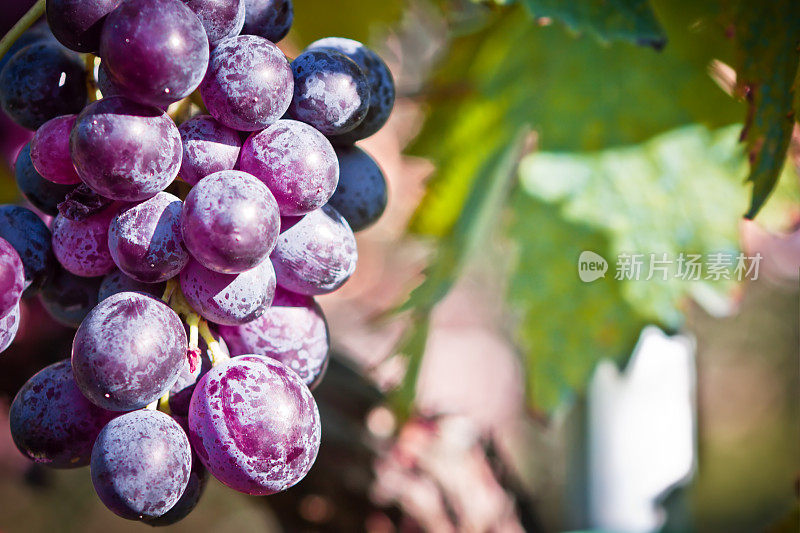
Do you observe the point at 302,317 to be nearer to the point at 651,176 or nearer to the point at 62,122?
the point at 62,122

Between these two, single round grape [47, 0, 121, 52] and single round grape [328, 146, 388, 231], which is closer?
single round grape [47, 0, 121, 52]

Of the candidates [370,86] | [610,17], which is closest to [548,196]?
[610,17]

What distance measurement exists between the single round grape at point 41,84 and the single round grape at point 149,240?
0.09 metres

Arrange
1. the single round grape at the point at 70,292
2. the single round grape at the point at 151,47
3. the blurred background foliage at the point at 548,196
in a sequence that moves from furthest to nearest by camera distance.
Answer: the blurred background foliage at the point at 548,196, the single round grape at the point at 70,292, the single round grape at the point at 151,47

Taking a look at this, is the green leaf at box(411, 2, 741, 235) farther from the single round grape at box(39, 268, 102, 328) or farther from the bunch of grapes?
the single round grape at box(39, 268, 102, 328)

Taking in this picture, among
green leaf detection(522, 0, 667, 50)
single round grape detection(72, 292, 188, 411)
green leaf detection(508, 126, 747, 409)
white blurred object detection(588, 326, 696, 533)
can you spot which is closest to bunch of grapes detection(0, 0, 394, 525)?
single round grape detection(72, 292, 188, 411)

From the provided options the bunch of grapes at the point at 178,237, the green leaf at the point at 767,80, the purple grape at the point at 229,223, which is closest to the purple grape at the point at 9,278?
the bunch of grapes at the point at 178,237

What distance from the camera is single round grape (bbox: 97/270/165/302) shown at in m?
0.38

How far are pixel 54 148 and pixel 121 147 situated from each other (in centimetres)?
6

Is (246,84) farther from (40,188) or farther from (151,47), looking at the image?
(40,188)

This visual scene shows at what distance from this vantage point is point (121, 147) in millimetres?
324

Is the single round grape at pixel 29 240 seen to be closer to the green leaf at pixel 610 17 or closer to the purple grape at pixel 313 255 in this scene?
the purple grape at pixel 313 255

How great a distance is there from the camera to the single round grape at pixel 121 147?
32cm

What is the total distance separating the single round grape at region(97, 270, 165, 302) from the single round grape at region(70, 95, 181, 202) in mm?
60
